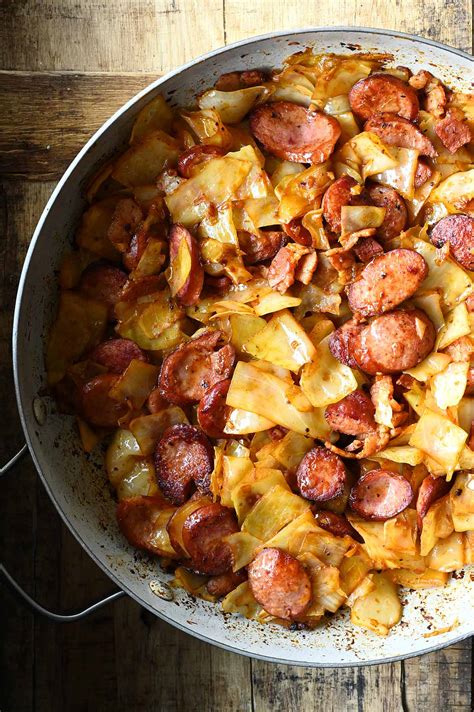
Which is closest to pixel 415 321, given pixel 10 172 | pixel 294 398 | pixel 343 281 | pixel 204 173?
pixel 343 281

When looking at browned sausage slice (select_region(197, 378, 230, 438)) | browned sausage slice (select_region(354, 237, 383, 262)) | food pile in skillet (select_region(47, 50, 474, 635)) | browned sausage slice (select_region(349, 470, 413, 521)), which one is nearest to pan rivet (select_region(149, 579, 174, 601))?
food pile in skillet (select_region(47, 50, 474, 635))

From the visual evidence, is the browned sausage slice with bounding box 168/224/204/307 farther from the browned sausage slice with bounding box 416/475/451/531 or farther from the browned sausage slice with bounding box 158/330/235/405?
the browned sausage slice with bounding box 416/475/451/531

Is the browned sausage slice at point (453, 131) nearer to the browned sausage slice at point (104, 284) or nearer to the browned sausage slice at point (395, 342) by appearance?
the browned sausage slice at point (395, 342)

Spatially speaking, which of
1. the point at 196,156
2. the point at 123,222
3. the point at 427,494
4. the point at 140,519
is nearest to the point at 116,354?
the point at 123,222

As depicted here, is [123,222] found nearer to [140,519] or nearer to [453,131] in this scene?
[140,519]

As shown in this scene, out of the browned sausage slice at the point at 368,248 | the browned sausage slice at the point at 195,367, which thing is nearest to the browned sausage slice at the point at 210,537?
the browned sausage slice at the point at 195,367
